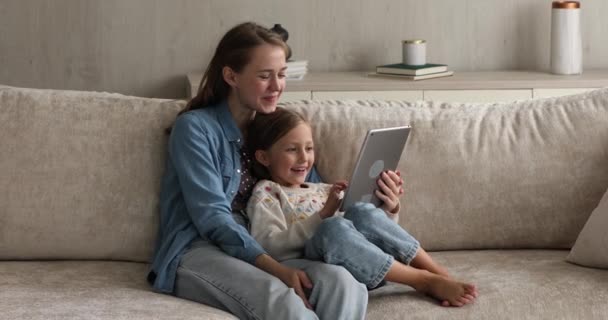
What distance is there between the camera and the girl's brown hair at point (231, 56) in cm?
262

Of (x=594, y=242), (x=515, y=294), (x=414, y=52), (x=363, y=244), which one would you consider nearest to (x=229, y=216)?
(x=363, y=244)

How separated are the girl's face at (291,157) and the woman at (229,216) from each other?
0.06 metres

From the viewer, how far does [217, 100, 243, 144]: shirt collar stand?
261 cm

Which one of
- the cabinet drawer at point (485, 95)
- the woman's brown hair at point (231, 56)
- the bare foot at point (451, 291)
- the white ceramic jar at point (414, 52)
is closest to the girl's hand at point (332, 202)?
the bare foot at point (451, 291)

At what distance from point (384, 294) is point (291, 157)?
0.45m

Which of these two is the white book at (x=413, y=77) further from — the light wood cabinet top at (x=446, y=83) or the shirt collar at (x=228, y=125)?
the shirt collar at (x=228, y=125)

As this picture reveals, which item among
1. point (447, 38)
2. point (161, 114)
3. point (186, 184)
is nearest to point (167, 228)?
point (186, 184)

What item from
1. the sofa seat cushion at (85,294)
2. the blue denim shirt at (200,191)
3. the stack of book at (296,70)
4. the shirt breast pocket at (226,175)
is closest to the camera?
the sofa seat cushion at (85,294)

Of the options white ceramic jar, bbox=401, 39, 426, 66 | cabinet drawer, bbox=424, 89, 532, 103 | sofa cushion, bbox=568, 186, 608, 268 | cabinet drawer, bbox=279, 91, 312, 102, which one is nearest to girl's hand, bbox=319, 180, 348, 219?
sofa cushion, bbox=568, 186, 608, 268

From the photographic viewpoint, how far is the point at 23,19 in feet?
13.8

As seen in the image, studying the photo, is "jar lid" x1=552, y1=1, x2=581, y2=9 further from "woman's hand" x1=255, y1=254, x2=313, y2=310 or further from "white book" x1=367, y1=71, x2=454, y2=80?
"woman's hand" x1=255, y1=254, x2=313, y2=310

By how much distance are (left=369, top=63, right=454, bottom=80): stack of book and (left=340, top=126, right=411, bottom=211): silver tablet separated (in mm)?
1510

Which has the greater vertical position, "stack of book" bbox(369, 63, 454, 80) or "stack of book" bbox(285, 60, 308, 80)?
"stack of book" bbox(285, 60, 308, 80)

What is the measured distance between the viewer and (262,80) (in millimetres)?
2602
